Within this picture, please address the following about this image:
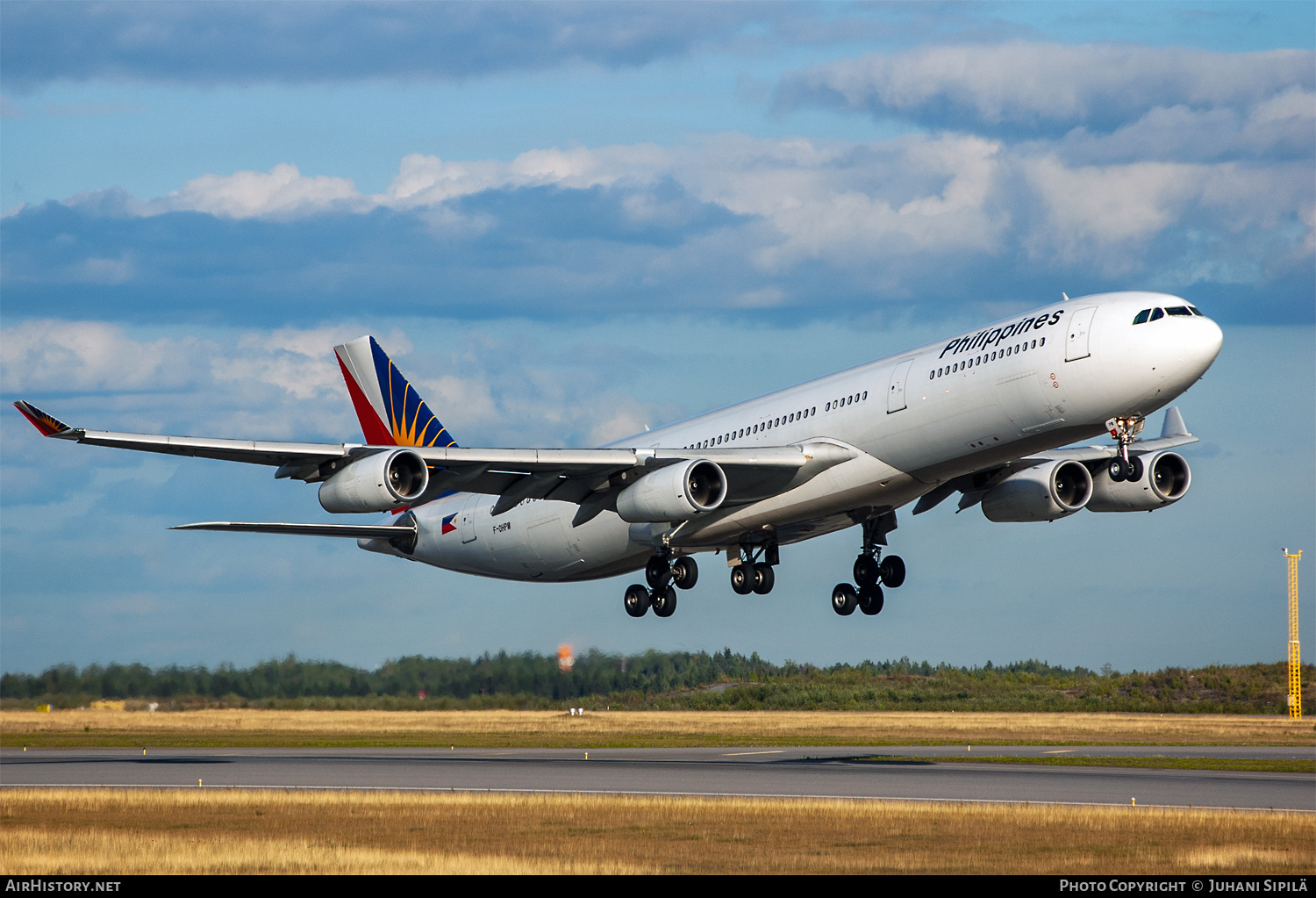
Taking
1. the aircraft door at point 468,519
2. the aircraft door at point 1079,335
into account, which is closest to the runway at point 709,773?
the aircraft door at point 468,519

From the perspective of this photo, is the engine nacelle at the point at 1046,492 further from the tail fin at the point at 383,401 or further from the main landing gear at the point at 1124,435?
the tail fin at the point at 383,401

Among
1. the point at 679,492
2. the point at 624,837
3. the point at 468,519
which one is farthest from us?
the point at 468,519

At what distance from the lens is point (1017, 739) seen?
196ft

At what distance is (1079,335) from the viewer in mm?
32969

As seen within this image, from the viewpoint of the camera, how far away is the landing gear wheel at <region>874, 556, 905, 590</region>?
4625 cm

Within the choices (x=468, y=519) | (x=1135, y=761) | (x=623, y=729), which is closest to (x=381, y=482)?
(x=468, y=519)

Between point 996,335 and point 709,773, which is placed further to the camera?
point 709,773

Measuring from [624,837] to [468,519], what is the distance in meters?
26.4

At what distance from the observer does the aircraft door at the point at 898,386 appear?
36.6 meters

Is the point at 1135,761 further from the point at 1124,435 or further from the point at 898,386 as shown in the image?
the point at 898,386

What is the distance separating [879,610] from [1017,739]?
56.5ft

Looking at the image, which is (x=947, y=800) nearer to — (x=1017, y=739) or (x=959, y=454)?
(x=959, y=454)

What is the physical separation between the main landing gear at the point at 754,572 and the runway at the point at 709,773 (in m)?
5.60
